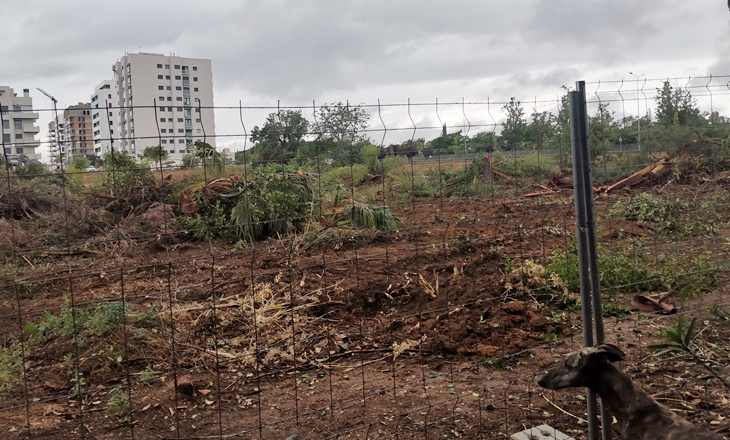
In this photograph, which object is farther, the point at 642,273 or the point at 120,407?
the point at 642,273

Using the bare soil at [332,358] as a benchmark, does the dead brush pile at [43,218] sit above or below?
above

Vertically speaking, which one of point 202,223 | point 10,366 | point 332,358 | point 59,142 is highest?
point 59,142

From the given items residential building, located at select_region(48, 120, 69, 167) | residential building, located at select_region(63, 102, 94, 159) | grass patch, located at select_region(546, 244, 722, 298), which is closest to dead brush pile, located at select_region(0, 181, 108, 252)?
residential building, located at select_region(63, 102, 94, 159)

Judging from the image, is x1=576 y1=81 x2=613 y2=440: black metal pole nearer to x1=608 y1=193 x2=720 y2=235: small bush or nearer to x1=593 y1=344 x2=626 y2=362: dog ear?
x1=593 y1=344 x2=626 y2=362: dog ear

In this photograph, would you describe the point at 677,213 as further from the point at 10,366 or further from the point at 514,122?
the point at 10,366

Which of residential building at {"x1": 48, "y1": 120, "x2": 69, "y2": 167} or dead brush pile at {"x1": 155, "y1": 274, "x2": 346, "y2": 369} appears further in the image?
dead brush pile at {"x1": 155, "y1": 274, "x2": 346, "y2": 369}

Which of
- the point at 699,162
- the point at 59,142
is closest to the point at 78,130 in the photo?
the point at 59,142

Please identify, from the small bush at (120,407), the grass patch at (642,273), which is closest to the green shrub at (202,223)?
the grass patch at (642,273)

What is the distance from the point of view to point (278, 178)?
1037 cm

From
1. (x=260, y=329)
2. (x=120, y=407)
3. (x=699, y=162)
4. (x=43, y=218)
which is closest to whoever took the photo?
(x=120, y=407)

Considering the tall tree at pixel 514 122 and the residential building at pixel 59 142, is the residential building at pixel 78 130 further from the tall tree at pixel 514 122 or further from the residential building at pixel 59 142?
the tall tree at pixel 514 122

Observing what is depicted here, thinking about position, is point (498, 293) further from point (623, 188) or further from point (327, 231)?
point (623, 188)

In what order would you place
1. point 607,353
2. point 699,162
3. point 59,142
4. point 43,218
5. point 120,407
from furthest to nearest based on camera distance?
point 699,162 < point 43,218 < point 120,407 < point 59,142 < point 607,353

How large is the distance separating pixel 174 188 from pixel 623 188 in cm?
1021
